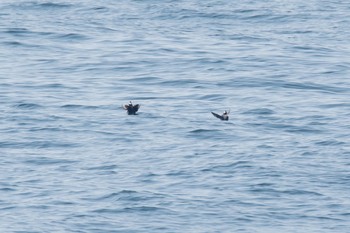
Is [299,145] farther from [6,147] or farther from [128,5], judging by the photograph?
[128,5]

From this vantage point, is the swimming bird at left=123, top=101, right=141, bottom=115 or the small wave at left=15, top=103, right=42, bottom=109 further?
the small wave at left=15, top=103, right=42, bottom=109

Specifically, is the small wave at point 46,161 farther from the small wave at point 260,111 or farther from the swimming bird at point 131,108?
the small wave at point 260,111

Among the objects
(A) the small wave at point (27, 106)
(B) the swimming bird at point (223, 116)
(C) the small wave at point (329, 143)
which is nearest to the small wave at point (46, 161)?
(B) the swimming bird at point (223, 116)

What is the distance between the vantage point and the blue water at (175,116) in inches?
1194

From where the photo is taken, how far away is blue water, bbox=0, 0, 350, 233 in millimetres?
30328

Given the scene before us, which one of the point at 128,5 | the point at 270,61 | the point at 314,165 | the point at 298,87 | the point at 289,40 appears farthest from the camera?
the point at 128,5

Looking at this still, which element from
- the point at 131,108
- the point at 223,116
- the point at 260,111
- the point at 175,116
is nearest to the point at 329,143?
the point at 223,116

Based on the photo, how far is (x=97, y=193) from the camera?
31.5 m

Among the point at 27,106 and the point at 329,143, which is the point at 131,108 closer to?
the point at 27,106

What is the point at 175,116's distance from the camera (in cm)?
3919

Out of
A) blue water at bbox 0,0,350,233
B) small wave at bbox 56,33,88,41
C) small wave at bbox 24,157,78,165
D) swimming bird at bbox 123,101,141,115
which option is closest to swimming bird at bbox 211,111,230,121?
blue water at bbox 0,0,350,233

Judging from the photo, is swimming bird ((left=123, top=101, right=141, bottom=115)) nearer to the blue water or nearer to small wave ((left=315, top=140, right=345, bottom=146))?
the blue water

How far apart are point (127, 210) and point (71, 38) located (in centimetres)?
2367

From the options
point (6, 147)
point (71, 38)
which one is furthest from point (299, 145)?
point (71, 38)
